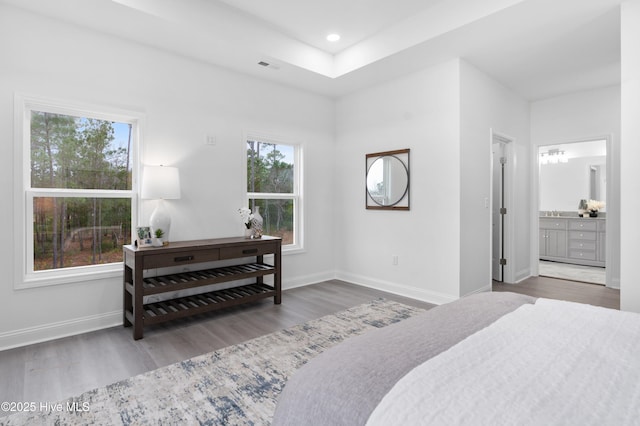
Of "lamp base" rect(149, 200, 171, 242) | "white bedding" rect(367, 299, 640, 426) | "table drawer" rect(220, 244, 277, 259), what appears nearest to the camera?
"white bedding" rect(367, 299, 640, 426)

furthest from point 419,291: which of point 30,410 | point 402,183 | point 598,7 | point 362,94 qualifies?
point 30,410

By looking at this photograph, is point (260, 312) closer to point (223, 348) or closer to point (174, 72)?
point (223, 348)

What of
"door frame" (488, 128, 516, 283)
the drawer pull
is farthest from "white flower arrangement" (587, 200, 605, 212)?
the drawer pull

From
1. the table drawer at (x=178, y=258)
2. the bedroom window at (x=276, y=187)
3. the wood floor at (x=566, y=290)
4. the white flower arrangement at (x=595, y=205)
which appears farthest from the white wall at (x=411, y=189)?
the white flower arrangement at (x=595, y=205)

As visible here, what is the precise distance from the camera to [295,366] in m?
2.39

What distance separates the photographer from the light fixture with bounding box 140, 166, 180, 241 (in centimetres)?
311

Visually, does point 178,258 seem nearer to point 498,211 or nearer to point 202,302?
point 202,302

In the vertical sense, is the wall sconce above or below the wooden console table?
above

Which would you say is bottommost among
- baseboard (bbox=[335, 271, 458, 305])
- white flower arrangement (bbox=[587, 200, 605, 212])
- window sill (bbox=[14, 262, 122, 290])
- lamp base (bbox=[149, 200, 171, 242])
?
baseboard (bbox=[335, 271, 458, 305])

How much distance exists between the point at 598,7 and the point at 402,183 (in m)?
2.23

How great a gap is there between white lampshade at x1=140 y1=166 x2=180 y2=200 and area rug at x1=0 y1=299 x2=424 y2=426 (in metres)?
1.44

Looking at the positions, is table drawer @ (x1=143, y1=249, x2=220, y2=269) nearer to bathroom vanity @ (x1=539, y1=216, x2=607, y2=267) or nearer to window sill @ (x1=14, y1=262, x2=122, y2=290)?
window sill @ (x1=14, y1=262, x2=122, y2=290)

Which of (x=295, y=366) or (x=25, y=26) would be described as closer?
(x=295, y=366)

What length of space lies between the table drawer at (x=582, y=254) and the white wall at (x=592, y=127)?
1.59m
